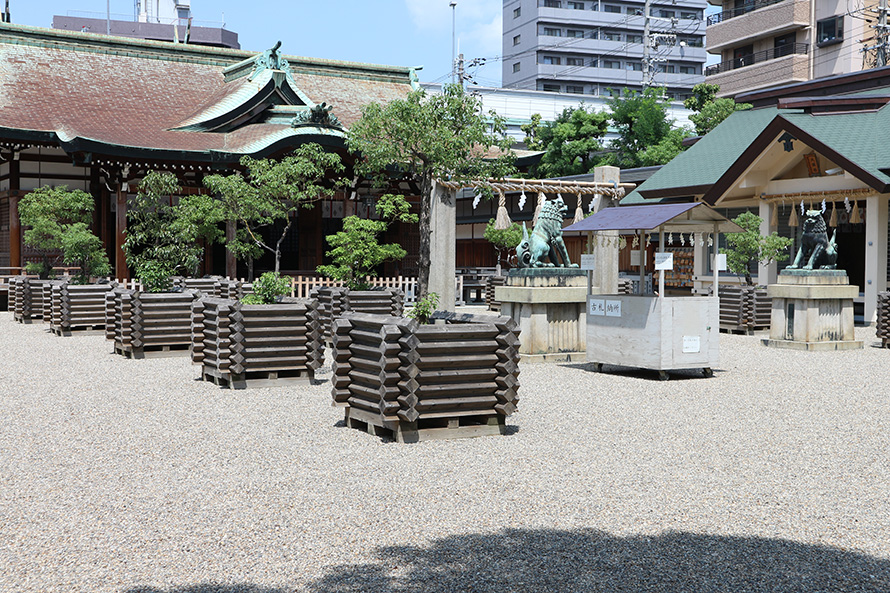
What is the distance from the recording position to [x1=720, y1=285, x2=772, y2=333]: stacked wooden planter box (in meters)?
19.1

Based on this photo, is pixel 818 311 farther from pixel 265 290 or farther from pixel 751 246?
pixel 265 290

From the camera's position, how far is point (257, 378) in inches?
430

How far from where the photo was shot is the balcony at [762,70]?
49.2 meters

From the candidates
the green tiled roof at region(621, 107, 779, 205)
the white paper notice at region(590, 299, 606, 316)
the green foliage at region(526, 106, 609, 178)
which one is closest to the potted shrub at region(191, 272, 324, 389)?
the white paper notice at region(590, 299, 606, 316)

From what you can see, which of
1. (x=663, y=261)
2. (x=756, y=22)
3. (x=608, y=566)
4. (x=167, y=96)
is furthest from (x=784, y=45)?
(x=608, y=566)

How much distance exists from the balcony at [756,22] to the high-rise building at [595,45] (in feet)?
74.9

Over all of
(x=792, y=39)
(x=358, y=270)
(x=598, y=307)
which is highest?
(x=792, y=39)

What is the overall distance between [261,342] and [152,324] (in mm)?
4084

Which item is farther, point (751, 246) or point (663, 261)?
point (751, 246)

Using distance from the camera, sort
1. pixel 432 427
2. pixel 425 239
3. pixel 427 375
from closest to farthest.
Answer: pixel 427 375
pixel 432 427
pixel 425 239

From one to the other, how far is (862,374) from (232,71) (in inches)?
1014

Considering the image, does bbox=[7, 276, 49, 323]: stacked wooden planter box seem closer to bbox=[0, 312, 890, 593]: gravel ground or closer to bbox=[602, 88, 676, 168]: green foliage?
bbox=[0, 312, 890, 593]: gravel ground

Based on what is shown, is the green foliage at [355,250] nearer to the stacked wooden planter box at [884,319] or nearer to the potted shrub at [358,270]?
the potted shrub at [358,270]

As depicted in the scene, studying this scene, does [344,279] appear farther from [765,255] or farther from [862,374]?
[862,374]
